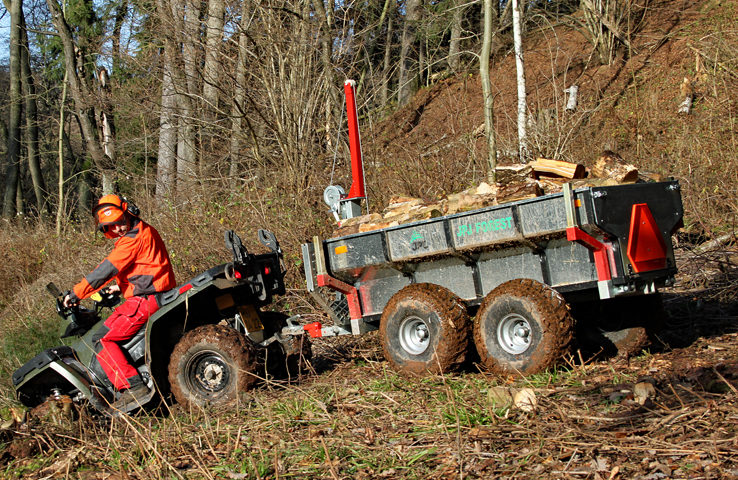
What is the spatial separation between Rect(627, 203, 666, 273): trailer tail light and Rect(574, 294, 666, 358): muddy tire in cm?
62

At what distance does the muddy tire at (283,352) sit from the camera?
270 inches

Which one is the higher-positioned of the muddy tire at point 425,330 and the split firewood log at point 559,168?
the split firewood log at point 559,168

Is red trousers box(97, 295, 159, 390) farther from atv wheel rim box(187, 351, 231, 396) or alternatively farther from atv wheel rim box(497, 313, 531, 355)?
atv wheel rim box(497, 313, 531, 355)

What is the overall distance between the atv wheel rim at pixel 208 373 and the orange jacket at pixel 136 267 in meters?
0.71

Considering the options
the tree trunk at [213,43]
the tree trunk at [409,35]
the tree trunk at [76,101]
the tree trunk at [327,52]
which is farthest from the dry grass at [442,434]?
the tree trunk at [76,101]

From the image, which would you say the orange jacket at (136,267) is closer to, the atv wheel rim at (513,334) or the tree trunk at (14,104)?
the atv wheel rim at (513,334)

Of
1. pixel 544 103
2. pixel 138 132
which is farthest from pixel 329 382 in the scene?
pixel 138 132

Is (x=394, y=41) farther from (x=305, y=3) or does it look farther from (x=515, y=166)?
(x=515, y=166)

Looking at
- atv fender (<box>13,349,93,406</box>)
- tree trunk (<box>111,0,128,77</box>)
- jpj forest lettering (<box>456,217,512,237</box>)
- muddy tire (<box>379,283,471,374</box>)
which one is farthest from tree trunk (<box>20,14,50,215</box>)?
jpj forest lettering (<box>456,217,512,237</box>)

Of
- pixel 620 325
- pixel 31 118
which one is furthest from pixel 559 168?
pixel 31 118

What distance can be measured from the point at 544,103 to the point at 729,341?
12.0m

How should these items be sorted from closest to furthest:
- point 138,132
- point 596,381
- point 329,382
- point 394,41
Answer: point 596,381 → point 329,382 → point 138,132 → point 394,41

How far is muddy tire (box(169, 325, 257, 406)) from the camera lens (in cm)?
627

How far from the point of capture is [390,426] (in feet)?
16.5
